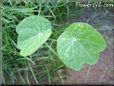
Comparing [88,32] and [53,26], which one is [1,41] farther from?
[88,32]

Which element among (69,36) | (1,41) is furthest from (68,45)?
(1,41)

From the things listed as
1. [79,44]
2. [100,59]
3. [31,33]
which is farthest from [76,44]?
[100,59]

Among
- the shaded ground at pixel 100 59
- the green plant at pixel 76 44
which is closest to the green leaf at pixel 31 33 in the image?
the green plant at pixel 76 44

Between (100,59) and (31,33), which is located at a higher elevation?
(31,33)

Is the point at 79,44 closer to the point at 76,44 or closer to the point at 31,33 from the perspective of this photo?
the point at 76,44

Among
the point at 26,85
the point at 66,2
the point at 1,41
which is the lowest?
the point at 26,85

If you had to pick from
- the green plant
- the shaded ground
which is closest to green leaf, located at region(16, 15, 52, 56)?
the green plant

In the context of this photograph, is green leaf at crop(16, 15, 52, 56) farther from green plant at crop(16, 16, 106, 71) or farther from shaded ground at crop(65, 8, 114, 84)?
shaded ground at crop(65, 8, 114, 84)

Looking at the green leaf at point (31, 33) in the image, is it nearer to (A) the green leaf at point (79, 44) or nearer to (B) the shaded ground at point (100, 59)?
(A) the green leaf at point (79, 44)
